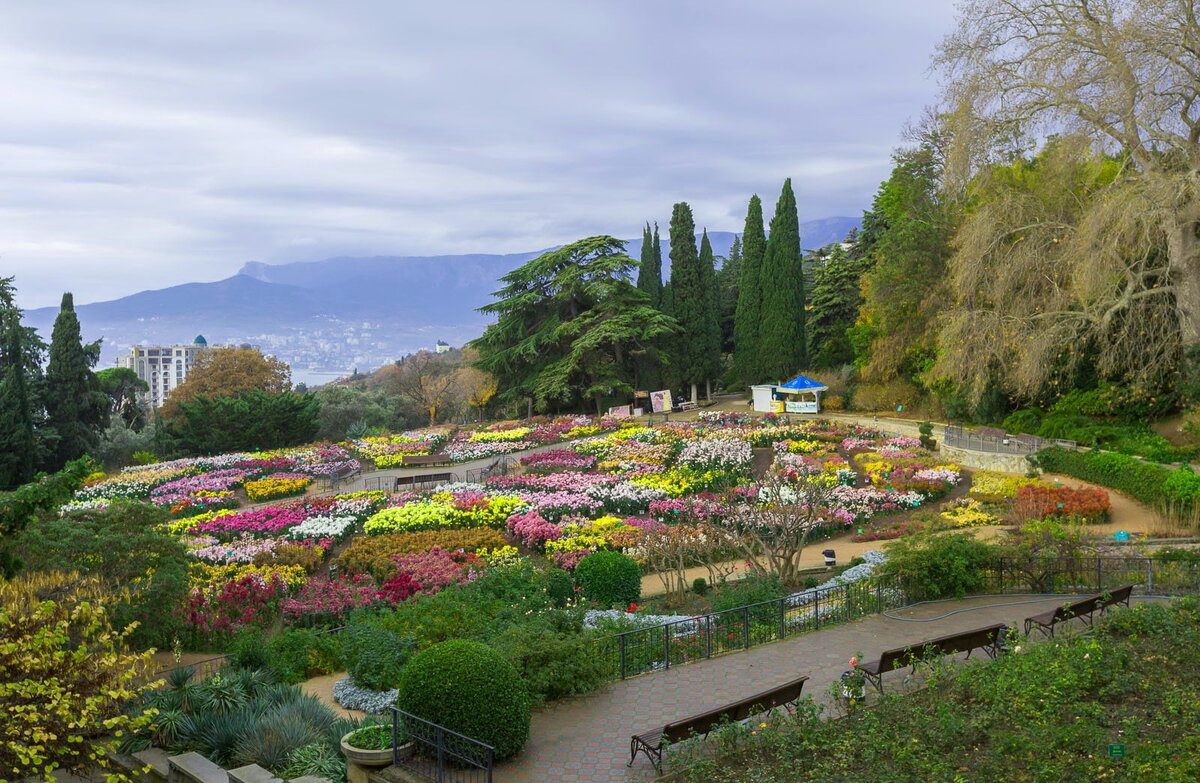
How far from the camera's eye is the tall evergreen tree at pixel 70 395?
36.3m

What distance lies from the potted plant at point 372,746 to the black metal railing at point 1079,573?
9.99 meters

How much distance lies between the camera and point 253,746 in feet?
28.7

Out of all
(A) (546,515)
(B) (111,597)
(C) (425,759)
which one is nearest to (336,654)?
(B) (111,597)

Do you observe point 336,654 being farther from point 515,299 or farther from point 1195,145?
point 515,299

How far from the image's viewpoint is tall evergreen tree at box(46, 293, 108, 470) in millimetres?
36344

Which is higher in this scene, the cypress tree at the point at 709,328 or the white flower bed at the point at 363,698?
the cypress tree at the point at 709,328

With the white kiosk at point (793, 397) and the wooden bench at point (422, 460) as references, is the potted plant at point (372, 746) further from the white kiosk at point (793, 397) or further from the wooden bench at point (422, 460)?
the white kiosk at point (793, 397)

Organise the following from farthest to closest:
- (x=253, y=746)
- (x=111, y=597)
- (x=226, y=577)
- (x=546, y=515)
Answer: (x=546, y=515) < (x=226, y=577) < (x=111, y=597) < (x=253, y=746)

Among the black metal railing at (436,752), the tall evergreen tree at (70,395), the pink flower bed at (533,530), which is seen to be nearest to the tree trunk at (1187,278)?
the pink flower bed at (533,530)

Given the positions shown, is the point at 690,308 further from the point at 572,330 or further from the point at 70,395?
the point at 70,395

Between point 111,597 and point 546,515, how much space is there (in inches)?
427

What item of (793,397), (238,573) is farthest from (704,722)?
(793,397)

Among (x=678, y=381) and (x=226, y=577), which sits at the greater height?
(x=678, y=381)

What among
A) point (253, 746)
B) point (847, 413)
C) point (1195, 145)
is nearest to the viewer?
point (253, 746)
